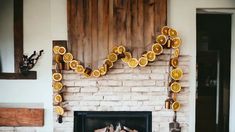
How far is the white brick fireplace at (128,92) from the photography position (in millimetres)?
3488

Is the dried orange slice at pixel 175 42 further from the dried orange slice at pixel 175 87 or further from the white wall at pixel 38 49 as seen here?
the white wall at pixel 38 49

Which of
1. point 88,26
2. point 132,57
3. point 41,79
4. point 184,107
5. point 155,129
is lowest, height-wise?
point 155,129

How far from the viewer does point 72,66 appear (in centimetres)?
343

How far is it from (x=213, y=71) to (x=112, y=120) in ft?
7.78

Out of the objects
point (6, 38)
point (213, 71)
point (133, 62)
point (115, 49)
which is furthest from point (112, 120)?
point (213, 71)

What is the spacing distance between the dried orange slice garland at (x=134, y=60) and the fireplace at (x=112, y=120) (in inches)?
10.7

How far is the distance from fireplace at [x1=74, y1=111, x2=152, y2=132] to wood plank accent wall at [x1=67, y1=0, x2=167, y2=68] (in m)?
0.60

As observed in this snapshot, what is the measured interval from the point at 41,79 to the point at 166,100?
1.52 m

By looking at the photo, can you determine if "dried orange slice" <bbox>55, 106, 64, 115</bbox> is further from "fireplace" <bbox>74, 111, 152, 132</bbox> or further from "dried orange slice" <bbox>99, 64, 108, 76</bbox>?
"dried orange slice" <bbox>99, 64, 108, 76</bbox>

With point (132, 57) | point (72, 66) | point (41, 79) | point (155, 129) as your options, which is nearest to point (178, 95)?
point (155, 129)

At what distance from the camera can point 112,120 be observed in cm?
359

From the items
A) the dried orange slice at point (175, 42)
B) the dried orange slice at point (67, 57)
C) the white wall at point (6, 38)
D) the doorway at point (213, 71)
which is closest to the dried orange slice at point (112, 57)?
the dried orange slice at point (67, 57)

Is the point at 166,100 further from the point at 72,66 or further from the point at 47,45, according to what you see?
the point at 47,45

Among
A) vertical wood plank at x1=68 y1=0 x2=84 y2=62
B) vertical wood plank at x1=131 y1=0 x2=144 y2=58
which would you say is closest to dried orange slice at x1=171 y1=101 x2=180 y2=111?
vertical wood plank at x1=131 y1=0 x2=144 y2=58
